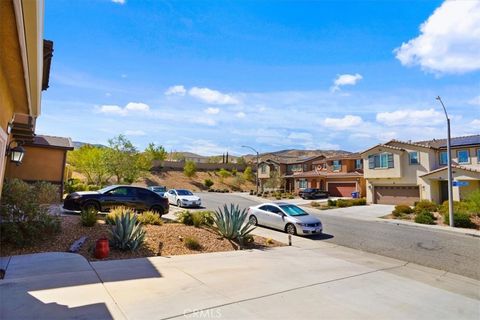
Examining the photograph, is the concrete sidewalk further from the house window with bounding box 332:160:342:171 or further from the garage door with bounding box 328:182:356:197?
the house window with bounding box 332:160:342:171

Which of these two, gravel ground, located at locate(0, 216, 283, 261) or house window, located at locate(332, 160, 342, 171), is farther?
house window, located at locate(332, 160, 342, 171)

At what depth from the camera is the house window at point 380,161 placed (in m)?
33.2

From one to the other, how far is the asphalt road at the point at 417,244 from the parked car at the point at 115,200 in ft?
26.9

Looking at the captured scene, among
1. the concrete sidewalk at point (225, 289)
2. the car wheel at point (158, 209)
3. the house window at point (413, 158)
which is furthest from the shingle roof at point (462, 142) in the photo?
the car wheel at point (158, 209)

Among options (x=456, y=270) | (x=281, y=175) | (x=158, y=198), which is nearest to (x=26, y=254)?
(x=158, y=198)

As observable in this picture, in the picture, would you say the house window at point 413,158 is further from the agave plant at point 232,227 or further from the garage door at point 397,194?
the agave plant at point 232,227

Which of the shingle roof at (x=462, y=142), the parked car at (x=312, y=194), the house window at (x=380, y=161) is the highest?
the shingle roof at (x=462, y=142)

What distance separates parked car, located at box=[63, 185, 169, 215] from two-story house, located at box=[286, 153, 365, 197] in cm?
3180

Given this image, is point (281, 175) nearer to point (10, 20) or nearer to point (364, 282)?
point (364, 282)

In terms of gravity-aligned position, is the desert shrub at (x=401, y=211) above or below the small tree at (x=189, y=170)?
below

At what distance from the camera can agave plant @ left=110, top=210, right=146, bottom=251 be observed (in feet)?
29.9

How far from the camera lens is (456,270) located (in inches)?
393

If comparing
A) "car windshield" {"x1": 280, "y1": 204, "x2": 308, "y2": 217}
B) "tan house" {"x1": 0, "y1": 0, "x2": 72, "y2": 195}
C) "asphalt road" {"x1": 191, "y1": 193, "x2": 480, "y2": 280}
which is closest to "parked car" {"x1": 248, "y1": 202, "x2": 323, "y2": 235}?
"car windshield" {"x1": 280, "y1": 204, "x2": 308, "y2": 217}

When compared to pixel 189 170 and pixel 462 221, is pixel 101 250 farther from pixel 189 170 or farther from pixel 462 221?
pixel 189 170
